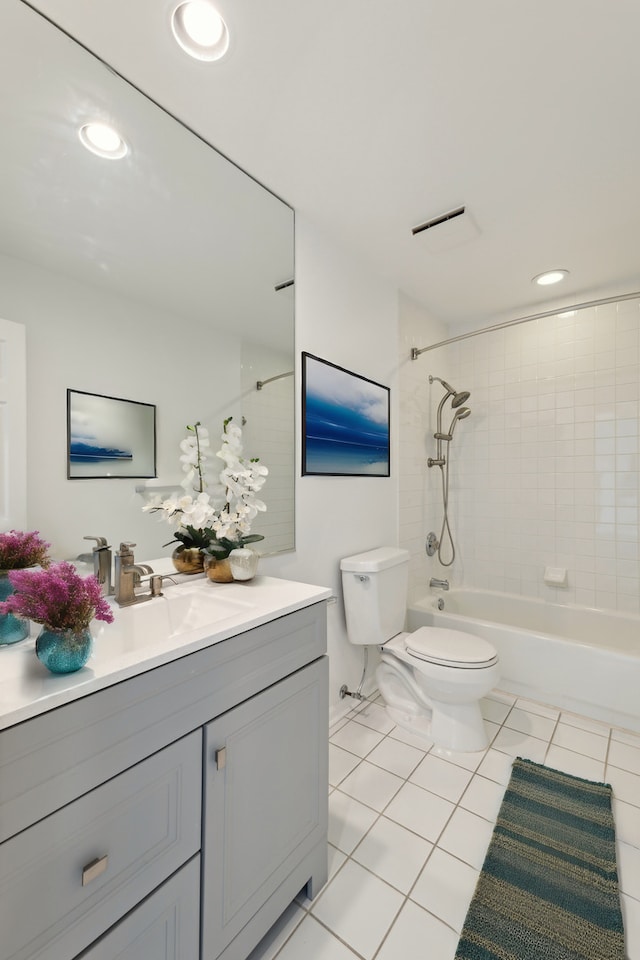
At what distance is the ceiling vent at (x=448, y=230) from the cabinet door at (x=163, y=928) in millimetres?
2365

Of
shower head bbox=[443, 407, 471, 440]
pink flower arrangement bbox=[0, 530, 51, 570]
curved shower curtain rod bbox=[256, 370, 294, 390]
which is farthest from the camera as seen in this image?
shower head bbox=[443, 407, 471, 440]

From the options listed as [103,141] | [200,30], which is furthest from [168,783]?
[200,30]

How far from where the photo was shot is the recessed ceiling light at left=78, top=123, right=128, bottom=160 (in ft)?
3.92

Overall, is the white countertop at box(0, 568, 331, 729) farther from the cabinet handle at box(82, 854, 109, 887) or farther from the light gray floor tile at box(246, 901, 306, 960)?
the light gray floor tile at box(246, 901, 306, 960)

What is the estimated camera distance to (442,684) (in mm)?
1872

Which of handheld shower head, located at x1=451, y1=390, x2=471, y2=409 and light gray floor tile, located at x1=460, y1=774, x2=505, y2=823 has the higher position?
handheld shower head, located at x1=451, y1=390, x2=471, y2=409

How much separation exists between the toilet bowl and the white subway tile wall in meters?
0.69

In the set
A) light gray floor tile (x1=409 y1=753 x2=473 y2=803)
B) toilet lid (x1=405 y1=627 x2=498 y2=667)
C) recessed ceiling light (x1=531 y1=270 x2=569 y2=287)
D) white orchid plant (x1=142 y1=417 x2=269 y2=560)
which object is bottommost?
light gray floor tile (x1=409 y1=753 x2=473 y2=803)

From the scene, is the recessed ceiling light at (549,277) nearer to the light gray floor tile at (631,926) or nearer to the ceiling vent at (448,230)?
the ceiling vent at (448,230)

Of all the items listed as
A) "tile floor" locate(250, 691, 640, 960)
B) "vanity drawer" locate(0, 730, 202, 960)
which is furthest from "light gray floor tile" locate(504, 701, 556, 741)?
"vanity drawer" locate(0, 730, 202, 960)

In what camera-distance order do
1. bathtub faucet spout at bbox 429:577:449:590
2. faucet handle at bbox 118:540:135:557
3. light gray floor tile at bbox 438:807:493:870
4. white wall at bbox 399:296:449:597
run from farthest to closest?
1. bathtub faucet spout at bbox 429:577:449:590
2. white wall at bbox 399:296:449:597
3. light gray floor tile at bbox 438:807:493:870
4. faucet handle at bbox 118:540:135:557

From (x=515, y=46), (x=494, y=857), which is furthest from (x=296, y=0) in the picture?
(x=494, y=857)

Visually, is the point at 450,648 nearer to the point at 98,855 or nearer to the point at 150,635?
the point at 150,635

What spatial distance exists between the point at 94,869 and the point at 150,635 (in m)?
0.53
